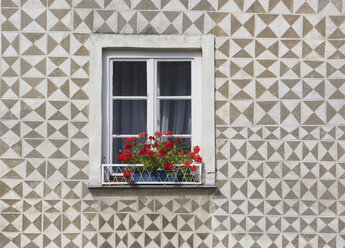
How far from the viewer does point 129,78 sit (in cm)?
763

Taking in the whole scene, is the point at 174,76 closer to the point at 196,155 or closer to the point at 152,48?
the point at 152,48

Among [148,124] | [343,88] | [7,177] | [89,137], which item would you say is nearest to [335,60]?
[343,88]

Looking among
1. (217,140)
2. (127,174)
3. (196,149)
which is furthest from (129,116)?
(217,140)

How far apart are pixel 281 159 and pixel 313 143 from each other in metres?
0.45

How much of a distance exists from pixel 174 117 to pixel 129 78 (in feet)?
2.56

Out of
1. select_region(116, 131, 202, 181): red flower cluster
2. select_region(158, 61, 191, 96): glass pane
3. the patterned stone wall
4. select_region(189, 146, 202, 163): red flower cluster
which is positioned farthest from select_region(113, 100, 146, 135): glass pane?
select_region(189, 146, 202, 163): red flower cluster

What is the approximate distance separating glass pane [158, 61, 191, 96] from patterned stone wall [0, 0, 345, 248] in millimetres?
425

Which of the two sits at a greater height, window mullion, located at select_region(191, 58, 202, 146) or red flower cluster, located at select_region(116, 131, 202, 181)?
window mullion, located at select_region(191, 58, 202, 146)

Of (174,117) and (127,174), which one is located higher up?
(174,117)

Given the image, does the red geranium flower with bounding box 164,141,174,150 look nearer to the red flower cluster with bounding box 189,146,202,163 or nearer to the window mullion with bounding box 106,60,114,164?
the red flower cluster with bounding box 189,146,202,163

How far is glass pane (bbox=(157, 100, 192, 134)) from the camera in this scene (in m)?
7.61

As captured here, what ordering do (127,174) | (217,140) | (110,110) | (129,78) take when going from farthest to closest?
(129,78) → (110,110) → (217,140) → (127,174)

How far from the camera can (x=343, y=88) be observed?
745 cm

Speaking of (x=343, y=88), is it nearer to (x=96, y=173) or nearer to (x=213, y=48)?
(x=213, y=48)
